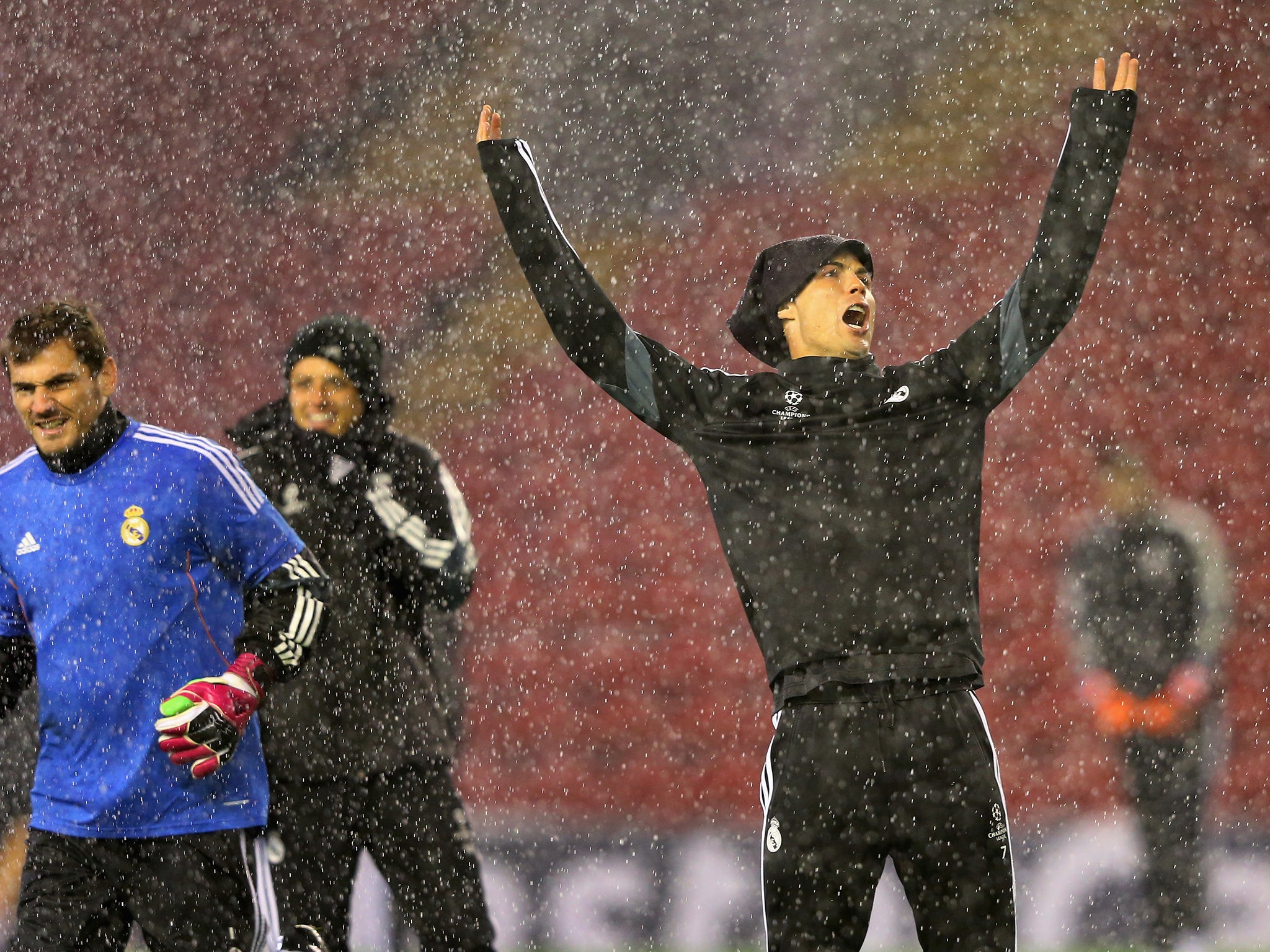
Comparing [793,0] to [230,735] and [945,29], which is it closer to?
[945,29]

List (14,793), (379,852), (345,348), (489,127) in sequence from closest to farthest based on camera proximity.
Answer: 1. (489,127)
2. (379,852)
3. (345,348)
4. (14,793)

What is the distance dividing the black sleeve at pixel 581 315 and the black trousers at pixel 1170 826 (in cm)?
443

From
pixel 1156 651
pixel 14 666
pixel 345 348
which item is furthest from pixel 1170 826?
pixel 14 666

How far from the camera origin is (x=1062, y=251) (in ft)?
10.4

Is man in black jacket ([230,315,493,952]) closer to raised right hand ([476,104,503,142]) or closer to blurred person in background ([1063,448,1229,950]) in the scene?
raised right hand ([476,104,503,142])

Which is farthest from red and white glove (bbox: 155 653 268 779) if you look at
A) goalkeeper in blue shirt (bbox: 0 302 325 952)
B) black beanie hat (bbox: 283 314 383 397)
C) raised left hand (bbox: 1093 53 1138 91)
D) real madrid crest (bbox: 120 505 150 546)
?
raised left hand (bbox: 1093 53 1138 91)

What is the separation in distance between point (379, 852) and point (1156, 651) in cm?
383

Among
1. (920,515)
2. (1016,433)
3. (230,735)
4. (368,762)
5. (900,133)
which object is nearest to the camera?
(920,515)

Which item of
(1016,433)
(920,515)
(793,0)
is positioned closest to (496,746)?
(1016,433)

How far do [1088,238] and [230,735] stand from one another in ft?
6.11

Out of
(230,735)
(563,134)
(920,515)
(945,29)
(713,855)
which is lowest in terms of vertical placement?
(713,855)

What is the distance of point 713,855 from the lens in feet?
24.0

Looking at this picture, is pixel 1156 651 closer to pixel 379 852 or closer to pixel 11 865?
pixel 379 852

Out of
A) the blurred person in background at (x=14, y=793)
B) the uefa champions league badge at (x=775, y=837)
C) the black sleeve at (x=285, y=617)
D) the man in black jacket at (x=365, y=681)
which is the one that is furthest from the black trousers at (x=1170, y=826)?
the blurred person in background at (x=14, y=793)
